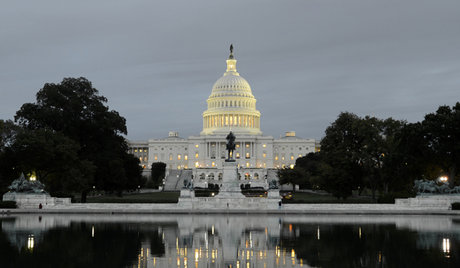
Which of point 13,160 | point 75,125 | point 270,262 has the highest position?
point 75,125

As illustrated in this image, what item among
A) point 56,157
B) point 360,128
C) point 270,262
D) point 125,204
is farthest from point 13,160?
point 270,262

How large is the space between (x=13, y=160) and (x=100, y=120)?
465 inches

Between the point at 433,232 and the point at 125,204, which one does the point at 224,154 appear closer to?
the point at 125,204

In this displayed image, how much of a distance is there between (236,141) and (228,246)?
139 metres

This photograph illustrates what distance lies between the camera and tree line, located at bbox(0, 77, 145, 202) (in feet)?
186

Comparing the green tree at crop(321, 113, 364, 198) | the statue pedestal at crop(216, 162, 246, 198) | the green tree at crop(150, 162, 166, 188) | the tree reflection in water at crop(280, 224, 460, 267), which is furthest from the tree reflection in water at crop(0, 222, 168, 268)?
the green tree at crop(150, 162, 166, 188)

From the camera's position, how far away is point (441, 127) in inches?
2117

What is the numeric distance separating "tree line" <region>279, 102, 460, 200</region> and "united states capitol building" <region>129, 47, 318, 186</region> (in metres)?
98.1

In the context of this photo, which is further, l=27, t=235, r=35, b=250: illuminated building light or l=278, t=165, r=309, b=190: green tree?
l=278, t=165, r=309, b=190: green tree

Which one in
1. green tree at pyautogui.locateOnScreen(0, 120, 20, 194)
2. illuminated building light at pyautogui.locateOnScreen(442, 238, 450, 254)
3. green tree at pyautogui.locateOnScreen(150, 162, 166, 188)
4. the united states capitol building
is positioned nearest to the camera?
illuminated building light at pyautogui.locateOnScreen(442, 238, 450, 254)

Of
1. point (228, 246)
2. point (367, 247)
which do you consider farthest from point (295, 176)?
point (228, 246)

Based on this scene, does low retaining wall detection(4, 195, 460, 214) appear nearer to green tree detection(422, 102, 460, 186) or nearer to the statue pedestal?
the statue pedestal

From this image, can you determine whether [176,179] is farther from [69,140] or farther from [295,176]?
[69,140]

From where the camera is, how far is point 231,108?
165750 millimetres
